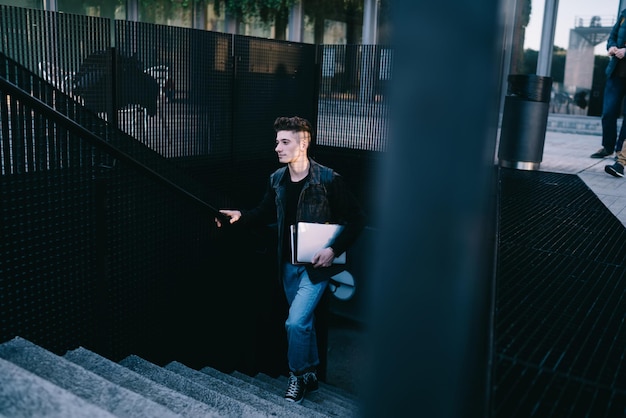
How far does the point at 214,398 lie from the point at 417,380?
309cm

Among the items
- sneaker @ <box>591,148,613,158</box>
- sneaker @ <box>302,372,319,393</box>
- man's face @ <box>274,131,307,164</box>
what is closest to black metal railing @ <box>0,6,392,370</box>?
man's face @ <box>274,131,307,164</box>

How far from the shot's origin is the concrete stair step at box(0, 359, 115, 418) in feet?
8.55

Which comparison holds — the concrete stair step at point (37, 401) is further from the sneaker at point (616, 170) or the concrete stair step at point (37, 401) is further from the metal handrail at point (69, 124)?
the sneaker at point (616, 170)

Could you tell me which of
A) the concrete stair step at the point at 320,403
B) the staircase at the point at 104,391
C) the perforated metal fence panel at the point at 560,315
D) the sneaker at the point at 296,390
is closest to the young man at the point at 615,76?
the perforated metal fence panel at the point at 560,315

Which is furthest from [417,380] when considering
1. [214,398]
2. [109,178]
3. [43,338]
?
[109,178]

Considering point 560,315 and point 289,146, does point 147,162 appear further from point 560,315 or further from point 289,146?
point 560,315

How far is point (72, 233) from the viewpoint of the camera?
4.09 meters

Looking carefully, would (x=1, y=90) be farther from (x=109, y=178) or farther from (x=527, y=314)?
(x=527, y=314)

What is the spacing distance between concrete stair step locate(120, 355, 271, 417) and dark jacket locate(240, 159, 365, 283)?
1437 mm

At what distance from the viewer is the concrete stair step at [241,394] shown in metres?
4.19

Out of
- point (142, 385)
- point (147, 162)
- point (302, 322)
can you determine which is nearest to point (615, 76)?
point (302, 322)

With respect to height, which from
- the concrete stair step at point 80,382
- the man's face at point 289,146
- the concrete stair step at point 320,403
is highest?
the man's face at point 289,146

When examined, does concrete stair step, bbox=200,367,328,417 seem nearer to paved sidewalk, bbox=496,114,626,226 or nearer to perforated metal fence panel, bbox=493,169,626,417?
perforated metal fence panel, bbox=493,169,626,417

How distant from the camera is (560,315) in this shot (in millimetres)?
3033
